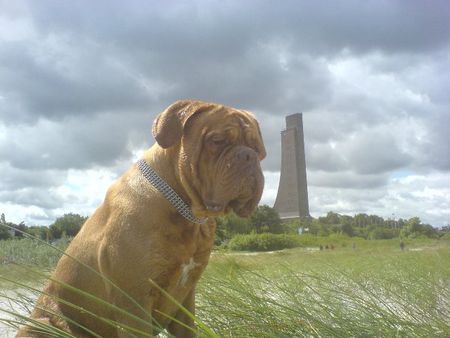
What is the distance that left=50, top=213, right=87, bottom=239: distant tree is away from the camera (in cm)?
620

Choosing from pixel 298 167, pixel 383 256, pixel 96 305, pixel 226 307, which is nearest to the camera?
pixel 96 305

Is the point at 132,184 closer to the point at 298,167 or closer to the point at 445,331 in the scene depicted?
the point at 445,331

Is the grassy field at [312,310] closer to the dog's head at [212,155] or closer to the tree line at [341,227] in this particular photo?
the dog's head at [212,155]

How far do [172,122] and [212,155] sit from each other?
0.26 meters

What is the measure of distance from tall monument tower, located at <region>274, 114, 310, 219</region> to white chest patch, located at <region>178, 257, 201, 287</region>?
93.5 ft

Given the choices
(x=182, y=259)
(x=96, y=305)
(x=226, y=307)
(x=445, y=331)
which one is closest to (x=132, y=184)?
(x=182, y=259)

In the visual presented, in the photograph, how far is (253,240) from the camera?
2238 centimetres

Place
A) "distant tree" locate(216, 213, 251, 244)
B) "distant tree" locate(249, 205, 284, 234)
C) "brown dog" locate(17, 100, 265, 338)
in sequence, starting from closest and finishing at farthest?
"brown dog" locate(17, 100, 265, 338) < "distant tree" locate(216, 213, 251, 244) < "distant tree" locate(249, 205, 284, 234)

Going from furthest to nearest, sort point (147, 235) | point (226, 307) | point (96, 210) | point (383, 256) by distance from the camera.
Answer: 1. point (383, 256)
2. point (226, 307)
3. point (96, 210)
4. point (147, 235)

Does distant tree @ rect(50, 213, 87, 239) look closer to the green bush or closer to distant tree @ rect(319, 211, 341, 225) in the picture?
the green bush

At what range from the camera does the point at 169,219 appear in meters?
2.22

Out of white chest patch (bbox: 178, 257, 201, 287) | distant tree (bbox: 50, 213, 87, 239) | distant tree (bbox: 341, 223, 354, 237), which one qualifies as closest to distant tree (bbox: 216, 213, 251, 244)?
white chest patch (bbox: 178, 257, 201, 287)

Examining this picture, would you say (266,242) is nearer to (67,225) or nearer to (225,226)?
(225,226)

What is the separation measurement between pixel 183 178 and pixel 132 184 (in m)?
0.31
